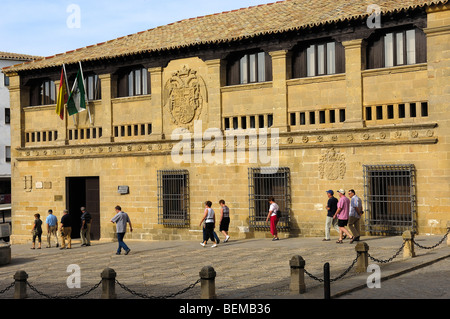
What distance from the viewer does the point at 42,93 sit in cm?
3097

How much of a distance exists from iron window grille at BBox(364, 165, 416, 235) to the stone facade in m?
0.23

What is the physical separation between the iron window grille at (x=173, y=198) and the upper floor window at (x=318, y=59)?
6.32m

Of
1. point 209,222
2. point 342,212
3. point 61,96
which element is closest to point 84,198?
point 61,96

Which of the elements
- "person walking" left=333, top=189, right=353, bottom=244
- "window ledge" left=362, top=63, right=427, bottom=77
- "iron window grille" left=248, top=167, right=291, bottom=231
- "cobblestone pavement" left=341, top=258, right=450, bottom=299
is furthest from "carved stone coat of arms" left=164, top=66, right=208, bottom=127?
"cobblestone pavement" left=341, top=258, right=450, bottom=299

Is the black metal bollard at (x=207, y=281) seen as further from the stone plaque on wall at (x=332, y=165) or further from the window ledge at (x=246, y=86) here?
the window ledge at (x=246, y=86)

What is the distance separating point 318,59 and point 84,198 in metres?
13.2

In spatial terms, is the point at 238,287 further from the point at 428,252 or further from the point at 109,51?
the point at 109,51

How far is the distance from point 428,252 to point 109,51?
1722 cm

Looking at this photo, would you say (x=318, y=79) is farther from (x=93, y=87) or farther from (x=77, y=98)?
(x=77, y=98)

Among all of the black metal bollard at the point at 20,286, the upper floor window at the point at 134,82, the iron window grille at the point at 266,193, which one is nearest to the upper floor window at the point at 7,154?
the upper floor window at the point at 134,82

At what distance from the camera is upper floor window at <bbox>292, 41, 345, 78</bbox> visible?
913 inches

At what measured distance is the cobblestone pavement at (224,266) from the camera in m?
13.2

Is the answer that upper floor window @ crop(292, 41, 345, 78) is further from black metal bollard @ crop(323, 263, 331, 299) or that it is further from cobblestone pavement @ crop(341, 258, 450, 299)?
black metal bollard @ crop(323, 263, 331, 299)
